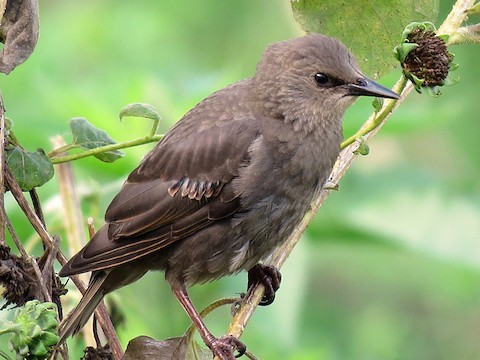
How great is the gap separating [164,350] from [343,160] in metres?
0.90

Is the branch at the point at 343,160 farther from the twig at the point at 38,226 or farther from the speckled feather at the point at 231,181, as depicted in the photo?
the twig at the point at 38,226

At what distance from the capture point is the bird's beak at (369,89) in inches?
129

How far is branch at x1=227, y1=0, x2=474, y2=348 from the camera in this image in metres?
3.14

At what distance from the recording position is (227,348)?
3.41 m

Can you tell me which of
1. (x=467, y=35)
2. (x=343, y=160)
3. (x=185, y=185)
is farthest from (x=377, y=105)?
(x=185, y=185)

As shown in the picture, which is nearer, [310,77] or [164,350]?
[164,350]

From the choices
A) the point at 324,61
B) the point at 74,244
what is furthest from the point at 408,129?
the point at 74,244

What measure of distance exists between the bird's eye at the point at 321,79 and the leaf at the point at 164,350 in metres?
1.08

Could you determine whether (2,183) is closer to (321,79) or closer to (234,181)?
(234,181)

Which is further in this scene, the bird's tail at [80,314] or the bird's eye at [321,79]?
the bird's eye at [321,79]

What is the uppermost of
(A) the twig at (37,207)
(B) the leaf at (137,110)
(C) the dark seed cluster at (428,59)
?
(C) the dark seed cluster at (428,59)

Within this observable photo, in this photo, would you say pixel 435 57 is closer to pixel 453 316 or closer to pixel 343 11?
pixel 343 11

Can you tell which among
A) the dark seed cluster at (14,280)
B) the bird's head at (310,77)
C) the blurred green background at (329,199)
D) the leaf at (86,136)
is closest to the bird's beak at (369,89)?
the bird's head at (310,77)

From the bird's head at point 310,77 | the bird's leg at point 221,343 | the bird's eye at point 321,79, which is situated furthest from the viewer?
the bird's eye at point 321,79
